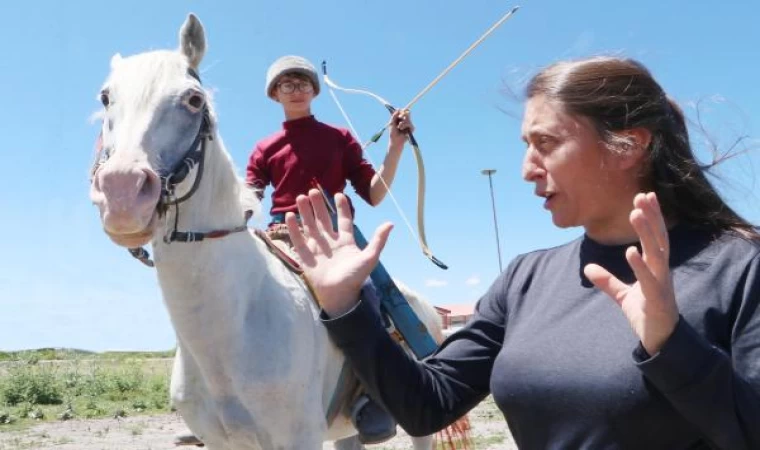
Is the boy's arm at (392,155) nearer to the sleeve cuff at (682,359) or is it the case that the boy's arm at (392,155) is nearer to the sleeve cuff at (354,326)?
the sleeve cuff at (354,326)

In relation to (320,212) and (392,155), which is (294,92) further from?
(320,212)

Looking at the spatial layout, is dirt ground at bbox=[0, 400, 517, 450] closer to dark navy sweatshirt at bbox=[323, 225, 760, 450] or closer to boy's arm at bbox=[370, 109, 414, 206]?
boy's arm at bbox=[370, 109, 414, 206]

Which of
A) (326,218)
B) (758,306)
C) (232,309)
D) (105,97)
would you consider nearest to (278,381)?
(232,309)

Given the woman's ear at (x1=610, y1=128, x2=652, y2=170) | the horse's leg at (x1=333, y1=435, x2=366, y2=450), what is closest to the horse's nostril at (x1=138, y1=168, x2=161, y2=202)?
the woman's ear at (x1=610, y1=128, x2=652, y2=170)

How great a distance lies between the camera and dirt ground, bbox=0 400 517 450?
7965 mm

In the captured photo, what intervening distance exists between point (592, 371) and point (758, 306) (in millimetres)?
370

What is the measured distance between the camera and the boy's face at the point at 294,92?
409 centimetres

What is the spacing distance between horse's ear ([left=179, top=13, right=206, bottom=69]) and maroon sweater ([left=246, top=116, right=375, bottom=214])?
960 millimetres

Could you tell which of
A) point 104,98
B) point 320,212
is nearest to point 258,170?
point 104,98

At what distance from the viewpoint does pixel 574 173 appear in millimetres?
1658

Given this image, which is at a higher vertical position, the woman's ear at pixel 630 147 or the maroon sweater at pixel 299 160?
the woman's ear at pixel 630 147

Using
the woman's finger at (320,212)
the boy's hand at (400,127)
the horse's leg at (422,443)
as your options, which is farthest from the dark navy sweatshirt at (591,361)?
the horse's leg at (422,443)

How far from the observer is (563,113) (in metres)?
1.70

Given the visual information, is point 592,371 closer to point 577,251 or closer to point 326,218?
point 577,251
